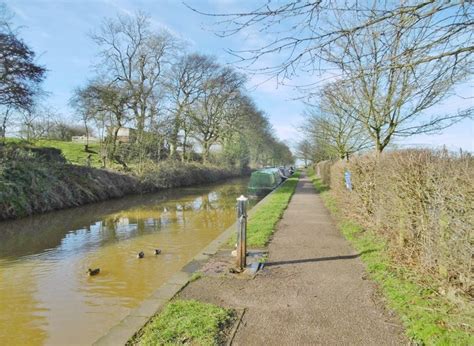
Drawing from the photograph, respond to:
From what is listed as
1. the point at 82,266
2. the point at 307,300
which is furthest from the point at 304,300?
the point at 82,266

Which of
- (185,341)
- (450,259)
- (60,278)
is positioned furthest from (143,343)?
(60,278)

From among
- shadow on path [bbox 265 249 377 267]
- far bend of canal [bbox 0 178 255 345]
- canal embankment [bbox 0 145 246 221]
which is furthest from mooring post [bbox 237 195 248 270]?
canal embankment [bbox 0 145 246 221]

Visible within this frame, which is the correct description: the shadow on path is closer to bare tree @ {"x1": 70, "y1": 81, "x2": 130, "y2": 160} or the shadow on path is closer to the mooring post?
the mooring post

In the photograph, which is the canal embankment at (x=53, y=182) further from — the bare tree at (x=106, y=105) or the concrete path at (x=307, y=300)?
the concrete path at (x=307, y=300)

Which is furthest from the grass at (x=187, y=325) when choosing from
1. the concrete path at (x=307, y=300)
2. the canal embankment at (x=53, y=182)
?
the canal embankment at (x=53, y=182)

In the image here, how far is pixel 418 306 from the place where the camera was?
4199mm

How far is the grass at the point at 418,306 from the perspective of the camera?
3529 mm

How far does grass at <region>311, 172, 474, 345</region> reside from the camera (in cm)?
353

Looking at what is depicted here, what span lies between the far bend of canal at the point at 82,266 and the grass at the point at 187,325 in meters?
1.07

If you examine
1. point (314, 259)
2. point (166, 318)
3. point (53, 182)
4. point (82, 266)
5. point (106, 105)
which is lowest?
point (82, 266)

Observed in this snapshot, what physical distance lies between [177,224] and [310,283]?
8091mm

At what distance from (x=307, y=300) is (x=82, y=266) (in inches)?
Answer: 196

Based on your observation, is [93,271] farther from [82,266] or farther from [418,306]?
[418,306]

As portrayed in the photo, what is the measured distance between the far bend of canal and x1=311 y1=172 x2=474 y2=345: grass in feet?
11.9
